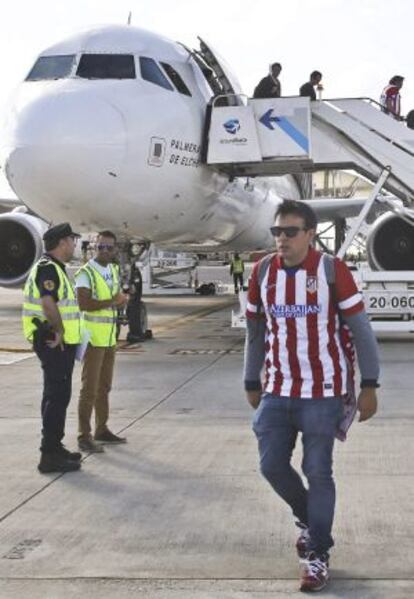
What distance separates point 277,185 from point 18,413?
42.4 ft

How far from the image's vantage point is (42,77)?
1208cm

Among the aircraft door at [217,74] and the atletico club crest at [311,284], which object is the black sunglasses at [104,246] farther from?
the aircraft door at [217,74]

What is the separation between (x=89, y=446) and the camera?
668 centimetres

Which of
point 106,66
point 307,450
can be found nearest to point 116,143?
point 106,66

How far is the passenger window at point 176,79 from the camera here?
1259 centimetres

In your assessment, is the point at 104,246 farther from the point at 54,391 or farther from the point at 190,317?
the point at 190,317

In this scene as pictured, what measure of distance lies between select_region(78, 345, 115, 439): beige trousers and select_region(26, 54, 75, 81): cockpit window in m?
5.87

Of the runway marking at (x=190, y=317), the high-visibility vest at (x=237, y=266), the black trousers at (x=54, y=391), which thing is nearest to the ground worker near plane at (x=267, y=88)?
the runway marking at (x=190, y=317)

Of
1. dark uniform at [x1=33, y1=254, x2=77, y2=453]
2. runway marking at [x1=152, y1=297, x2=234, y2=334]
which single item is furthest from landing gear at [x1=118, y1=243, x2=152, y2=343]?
dark uniform at [x1=33, y1=254, x2=77, y2=453]

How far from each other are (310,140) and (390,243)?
6.43m

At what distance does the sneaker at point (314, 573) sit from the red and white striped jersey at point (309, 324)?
671 millimetres

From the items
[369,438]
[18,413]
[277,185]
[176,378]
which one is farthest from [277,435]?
[277,185]

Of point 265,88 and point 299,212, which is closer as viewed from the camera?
point 299,212

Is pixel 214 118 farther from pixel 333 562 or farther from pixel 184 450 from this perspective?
pixel 333 562
